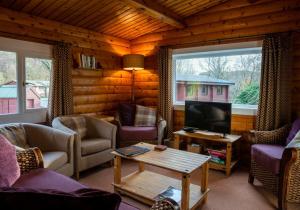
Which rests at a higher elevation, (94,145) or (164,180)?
(94,145)

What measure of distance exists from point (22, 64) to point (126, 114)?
6.17 ft

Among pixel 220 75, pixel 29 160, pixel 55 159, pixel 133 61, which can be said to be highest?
pixel 133 61

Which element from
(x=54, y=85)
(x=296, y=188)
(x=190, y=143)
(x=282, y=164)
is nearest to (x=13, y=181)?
(x=54, y=85)

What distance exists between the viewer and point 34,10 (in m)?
3.14

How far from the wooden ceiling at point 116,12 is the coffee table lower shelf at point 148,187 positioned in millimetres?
2228

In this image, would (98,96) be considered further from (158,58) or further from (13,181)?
(13,181)

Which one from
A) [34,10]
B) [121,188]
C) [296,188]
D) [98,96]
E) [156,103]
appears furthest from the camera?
[156,103]

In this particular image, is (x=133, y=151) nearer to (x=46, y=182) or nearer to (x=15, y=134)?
(x=46, y=182)

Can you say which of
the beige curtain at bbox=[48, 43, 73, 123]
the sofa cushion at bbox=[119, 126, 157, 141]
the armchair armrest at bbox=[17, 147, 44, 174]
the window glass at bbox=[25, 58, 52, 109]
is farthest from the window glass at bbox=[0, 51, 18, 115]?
the sofa cushion at bbox=[119, 126, 157, 141]

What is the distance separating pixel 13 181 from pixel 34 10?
8.05ft

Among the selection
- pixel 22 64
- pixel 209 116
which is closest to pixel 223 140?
pixel 209 116

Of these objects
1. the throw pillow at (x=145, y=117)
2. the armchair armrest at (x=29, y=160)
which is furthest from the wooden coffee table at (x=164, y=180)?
the throw pillow at (x=145, y=117)

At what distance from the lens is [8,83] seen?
312 centimetres

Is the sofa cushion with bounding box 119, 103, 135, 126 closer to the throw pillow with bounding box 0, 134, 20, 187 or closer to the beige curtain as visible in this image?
the beige curtain
